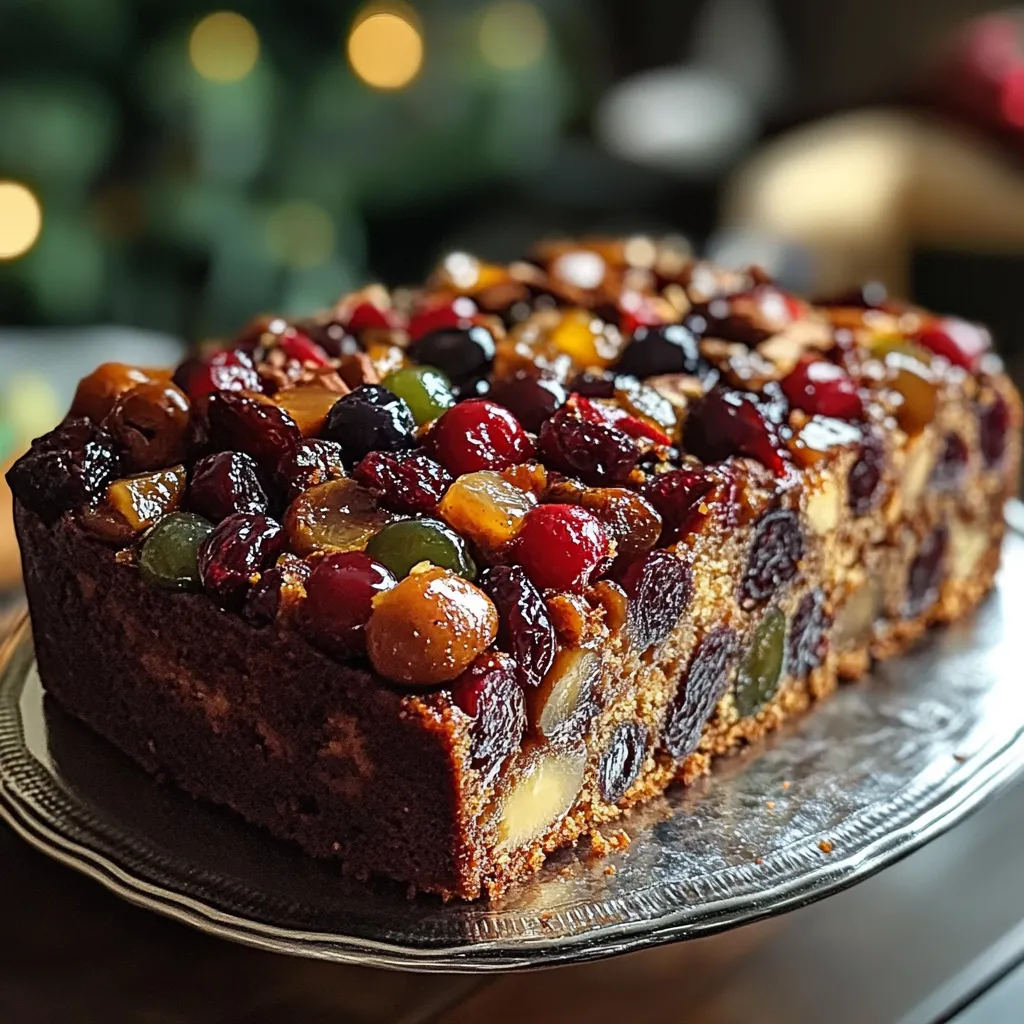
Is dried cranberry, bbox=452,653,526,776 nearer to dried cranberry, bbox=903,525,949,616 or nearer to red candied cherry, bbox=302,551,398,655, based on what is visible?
red candied cherry, bbox=302,551,398,655

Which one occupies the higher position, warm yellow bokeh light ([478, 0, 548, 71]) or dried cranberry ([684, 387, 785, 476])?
warm yellow bokeh light ([478, 0, 548, 71])

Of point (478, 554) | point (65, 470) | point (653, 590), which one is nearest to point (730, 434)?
point (653, 590)

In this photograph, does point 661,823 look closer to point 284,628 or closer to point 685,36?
point 284,628

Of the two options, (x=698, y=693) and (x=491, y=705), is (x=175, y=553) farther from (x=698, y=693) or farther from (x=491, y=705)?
(x=698, y=693)

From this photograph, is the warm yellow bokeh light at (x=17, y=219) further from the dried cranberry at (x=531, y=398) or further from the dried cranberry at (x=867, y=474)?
the dried cranberry at (x=867, y=474)

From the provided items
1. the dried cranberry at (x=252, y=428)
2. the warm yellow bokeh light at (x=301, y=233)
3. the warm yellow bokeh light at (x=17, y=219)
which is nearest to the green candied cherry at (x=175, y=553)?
the dried cranberry at (x=252, y=428)

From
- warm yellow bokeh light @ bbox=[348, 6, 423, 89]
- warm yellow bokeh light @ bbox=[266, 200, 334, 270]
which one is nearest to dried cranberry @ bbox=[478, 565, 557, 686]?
warm yellow bokeh light @ bbox=[266, 200, 334, 270]
